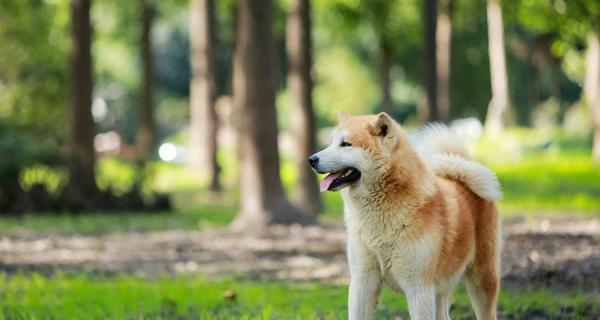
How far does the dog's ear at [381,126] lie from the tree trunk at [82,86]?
535 inches

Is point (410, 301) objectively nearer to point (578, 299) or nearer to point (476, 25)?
point (578, 299)

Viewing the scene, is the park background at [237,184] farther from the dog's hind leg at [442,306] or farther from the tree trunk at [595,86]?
the dog's hind leg at [442,306]

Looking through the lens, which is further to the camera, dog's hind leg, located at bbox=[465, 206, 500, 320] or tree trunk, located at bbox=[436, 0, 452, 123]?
tree trunk, located at bbox=[436, 0, 452, 123]

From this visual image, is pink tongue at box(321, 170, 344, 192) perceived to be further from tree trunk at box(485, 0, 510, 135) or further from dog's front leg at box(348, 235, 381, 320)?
tree trunk at box(485, 0, 510, 135)

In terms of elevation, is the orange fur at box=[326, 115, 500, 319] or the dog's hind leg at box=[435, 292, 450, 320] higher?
the orange fur at box=[326, 115, 500, 319]

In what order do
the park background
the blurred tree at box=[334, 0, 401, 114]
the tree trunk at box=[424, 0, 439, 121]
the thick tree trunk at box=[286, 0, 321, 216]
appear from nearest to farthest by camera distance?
the park background
the thick tree trunk at box=[286, 0, 321, 216]
the tree trunk at box=[424, 0, 439, 121]
the blurred tree at box=[334, 0, 401, 114]

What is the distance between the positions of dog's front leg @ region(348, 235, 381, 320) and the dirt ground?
12.1ft

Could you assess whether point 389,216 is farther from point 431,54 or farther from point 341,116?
point 431,54

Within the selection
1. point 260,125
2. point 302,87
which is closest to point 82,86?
point 302,87

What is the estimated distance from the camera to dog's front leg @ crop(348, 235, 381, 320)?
6137 millimetres

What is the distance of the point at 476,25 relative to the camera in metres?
52.5

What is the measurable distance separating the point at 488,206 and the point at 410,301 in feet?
3.78

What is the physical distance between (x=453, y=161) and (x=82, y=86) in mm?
13425

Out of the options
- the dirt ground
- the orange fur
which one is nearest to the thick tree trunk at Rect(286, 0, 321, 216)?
→ the dirt ground
